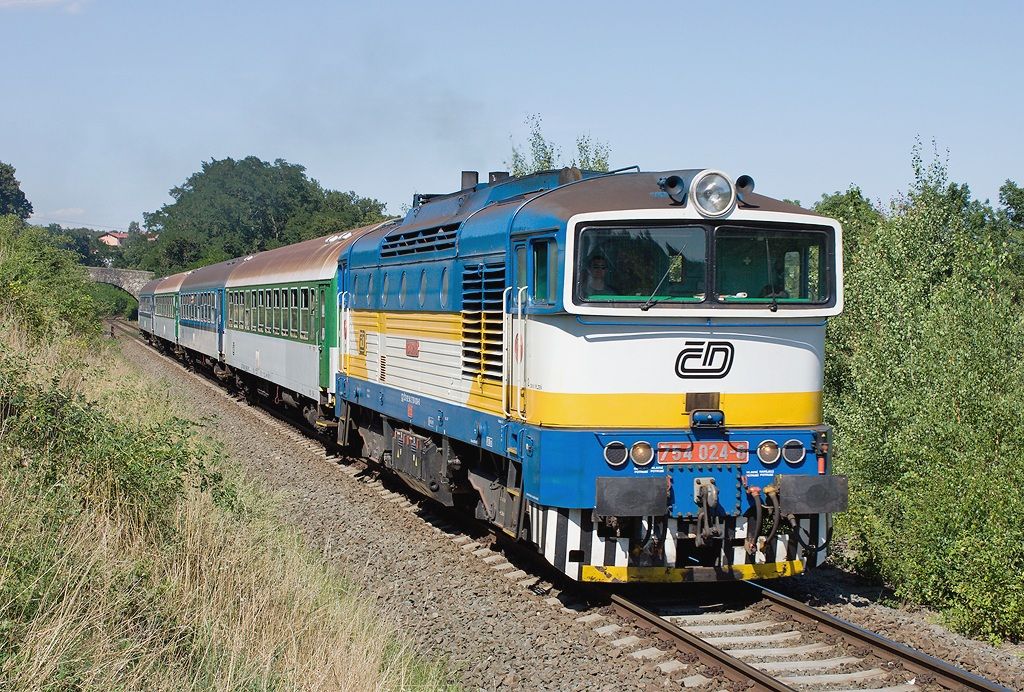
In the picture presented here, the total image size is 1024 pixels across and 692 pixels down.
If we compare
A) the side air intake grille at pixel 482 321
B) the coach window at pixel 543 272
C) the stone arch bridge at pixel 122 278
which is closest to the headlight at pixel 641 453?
the coach window at pixel 543 272

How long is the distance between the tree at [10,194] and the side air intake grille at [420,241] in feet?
402

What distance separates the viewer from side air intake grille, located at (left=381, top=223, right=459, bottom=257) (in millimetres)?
11000

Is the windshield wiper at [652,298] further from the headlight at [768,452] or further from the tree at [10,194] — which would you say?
the tree at [10,194]

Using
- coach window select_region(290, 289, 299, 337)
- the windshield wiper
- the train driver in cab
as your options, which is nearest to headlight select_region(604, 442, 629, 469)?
the windshield wiper

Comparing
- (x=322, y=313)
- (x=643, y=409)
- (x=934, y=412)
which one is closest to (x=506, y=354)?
(x=643, y=409)

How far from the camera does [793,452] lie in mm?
8656

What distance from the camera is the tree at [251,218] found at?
302 ft

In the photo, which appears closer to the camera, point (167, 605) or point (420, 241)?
point (167, 605)

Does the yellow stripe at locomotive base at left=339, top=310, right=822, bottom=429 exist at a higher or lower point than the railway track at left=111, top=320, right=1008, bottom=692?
higher

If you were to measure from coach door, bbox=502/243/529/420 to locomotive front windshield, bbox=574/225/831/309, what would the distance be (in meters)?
0.82

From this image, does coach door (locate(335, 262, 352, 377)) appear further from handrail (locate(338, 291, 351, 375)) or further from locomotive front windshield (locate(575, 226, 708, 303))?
locomotive front windshield (locate(575, 226, 708, 303))

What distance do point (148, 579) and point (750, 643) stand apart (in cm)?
442

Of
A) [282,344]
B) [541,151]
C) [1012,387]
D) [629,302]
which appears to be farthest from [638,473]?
[541,151]

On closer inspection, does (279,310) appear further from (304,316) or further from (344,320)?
(344,320)
